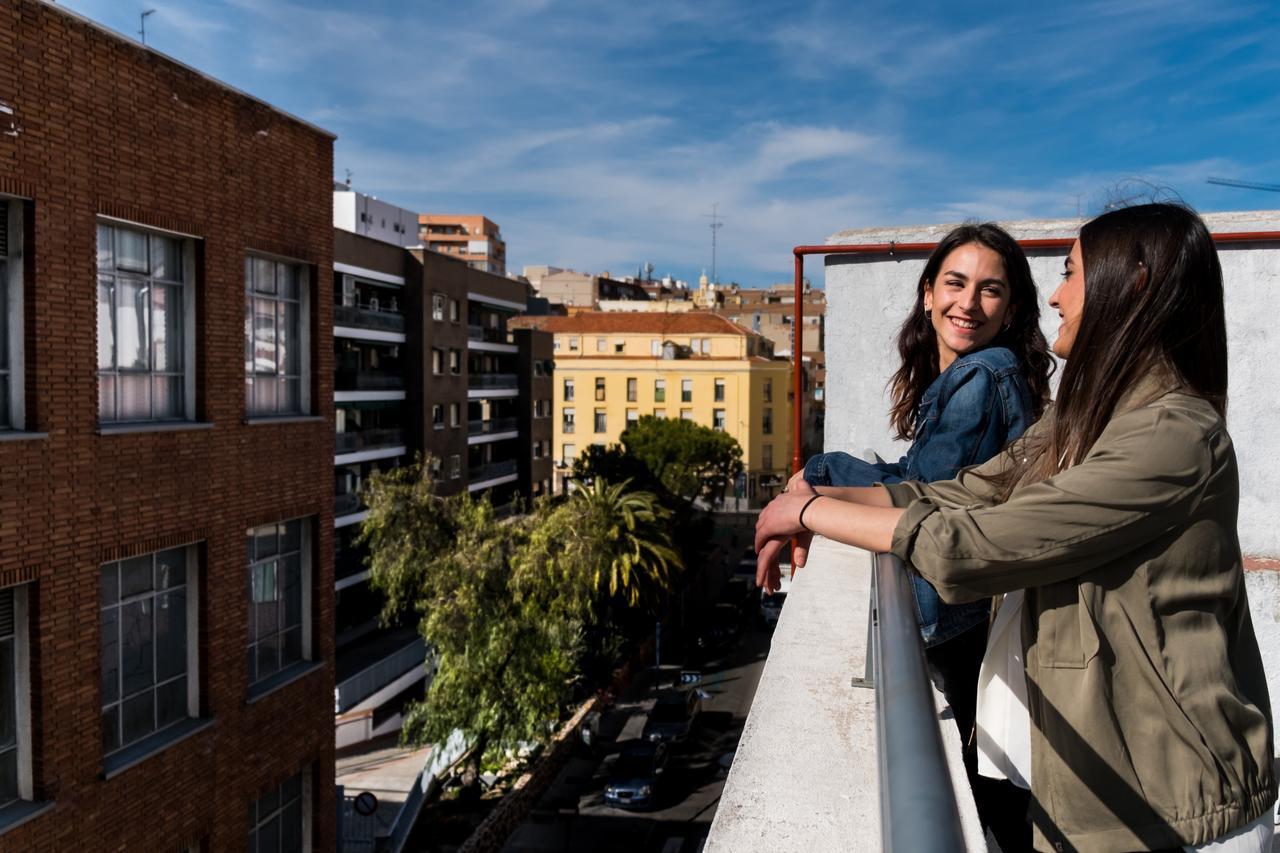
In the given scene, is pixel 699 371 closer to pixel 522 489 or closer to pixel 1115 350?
pixel 522 489

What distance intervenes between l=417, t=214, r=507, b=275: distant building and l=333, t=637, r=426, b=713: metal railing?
79058mm

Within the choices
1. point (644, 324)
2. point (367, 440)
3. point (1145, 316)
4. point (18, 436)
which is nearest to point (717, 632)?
point (367, 440)

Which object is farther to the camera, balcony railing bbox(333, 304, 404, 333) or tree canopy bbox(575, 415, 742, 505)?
tree canopy bbox(575, 415, 742, 505)

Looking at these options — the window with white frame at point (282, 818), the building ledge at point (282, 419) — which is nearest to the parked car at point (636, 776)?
the window with white frame at point (282, 818)

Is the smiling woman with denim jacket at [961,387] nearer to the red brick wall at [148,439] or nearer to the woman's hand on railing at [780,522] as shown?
the woman's hand on railing at [780,522]

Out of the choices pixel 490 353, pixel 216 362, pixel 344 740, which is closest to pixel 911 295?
pixel 216 362

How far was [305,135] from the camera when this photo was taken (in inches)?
506

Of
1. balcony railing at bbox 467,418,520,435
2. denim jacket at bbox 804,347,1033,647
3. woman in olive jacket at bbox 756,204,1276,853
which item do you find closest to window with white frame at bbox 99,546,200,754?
denim jacket at bbox 804,347,1033,647

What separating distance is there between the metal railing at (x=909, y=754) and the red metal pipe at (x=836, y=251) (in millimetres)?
3505

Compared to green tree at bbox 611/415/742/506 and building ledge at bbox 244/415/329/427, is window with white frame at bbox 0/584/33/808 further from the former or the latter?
green tree at bbox 611/415/742/506

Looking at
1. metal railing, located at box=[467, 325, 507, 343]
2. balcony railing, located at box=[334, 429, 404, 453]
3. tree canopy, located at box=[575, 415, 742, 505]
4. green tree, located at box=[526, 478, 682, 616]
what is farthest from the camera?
tree canopy, located at box=[575, 415, 742, 505]

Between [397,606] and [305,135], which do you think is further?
[397,606]

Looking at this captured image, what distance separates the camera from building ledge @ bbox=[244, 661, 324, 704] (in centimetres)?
1231

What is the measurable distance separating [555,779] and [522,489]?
83.4ft
